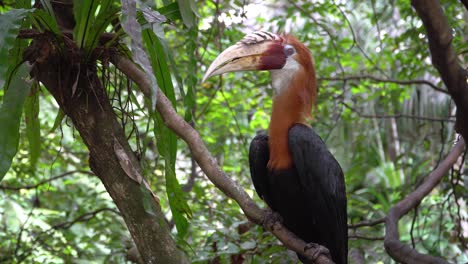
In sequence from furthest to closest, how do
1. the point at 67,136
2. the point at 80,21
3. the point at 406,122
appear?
the point at 406,122
the point at 67,136
the point at 80,21

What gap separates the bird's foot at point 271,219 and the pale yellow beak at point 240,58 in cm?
74

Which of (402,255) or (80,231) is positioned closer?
(402,255)

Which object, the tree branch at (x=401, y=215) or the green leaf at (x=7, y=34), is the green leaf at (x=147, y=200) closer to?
the green leaf at (x=7, y=34)

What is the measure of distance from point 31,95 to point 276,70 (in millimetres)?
1299

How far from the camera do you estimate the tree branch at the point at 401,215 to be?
251cm

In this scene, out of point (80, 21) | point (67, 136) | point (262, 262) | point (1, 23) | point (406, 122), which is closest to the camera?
point (1, 23)

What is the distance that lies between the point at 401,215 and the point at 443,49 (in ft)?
5.15

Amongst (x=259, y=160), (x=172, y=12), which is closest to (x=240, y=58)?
(x=259, y=160)

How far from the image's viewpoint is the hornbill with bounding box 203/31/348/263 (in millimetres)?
3002

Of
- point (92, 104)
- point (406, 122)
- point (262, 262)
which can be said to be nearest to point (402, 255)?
point (262, 262)

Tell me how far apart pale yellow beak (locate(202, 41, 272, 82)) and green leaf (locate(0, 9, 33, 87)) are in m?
1.06

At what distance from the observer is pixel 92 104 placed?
7.82 ft

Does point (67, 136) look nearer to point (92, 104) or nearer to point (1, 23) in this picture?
point (92, 104)

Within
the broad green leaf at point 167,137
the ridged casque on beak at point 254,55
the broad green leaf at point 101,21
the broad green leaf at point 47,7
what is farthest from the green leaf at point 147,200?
the ridged casque on beak at point 254,55
